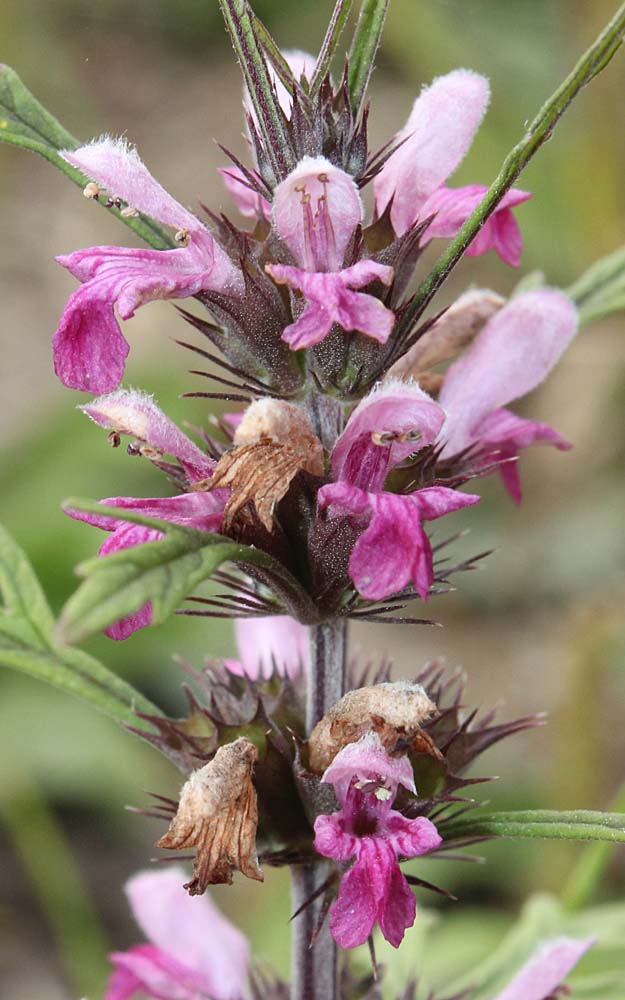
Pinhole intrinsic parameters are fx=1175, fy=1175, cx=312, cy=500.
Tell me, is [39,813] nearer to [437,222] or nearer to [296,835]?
[296,835]

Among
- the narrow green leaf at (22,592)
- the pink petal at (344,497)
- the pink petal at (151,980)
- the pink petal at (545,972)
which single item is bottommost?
the pink petal at (151,980)

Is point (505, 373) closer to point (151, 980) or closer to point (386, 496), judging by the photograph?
point (386, 496)

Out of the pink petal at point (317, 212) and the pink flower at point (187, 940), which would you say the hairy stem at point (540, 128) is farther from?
the pink flower at point (187, 940)

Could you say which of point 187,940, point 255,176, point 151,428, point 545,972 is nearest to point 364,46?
point 255,176

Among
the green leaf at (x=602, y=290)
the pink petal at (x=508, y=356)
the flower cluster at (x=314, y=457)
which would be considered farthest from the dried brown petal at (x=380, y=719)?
the green leaf at (x=602, y=290)

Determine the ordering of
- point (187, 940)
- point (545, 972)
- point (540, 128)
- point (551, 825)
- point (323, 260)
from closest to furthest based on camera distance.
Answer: point (540, 128) < point (551, 825) < point (323, 260) < point (545, 972) < point (187, 940)

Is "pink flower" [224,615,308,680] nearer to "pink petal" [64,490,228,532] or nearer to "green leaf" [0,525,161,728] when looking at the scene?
"green leaf" [0,525,161,728]

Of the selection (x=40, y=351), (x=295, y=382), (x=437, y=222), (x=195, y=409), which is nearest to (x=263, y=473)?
(x=295, y=382)
